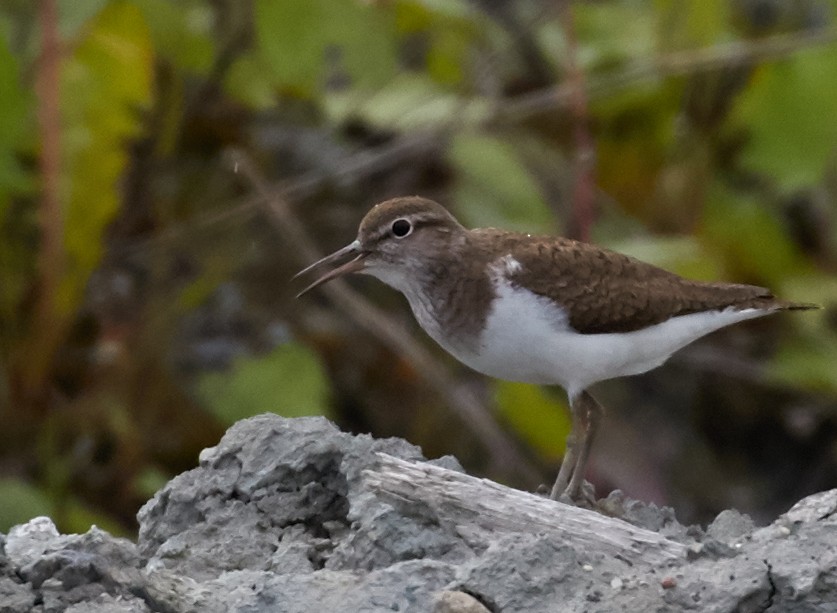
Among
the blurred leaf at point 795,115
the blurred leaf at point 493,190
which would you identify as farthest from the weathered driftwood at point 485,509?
the blurred leaf at point 795,115

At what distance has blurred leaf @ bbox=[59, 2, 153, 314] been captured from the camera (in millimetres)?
6789

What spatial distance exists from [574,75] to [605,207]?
0.91m

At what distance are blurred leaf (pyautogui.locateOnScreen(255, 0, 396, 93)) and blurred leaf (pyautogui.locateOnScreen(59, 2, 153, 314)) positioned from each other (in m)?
0.55

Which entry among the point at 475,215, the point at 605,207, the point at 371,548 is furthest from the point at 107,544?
the point at 605,207

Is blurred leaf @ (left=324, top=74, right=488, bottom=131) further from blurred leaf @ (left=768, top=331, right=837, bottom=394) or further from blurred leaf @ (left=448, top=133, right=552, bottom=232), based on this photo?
blurred leaf @ (left=768, top=331, right=837, bottom=394)

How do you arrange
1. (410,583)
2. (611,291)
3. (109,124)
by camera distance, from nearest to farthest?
(410,583)
(611,291)
(109,124)

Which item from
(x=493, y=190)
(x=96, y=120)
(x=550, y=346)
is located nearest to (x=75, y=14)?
(x=96, y=120)

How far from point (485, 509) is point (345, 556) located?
342mm

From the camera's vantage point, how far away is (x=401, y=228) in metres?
5.03

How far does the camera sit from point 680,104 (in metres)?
8.86

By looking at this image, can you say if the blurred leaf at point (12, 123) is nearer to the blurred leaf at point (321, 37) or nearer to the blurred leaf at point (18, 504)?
the blurred leaf at point (321, 37)

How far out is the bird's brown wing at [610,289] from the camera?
4910 mm

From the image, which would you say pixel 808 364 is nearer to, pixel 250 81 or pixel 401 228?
pixel 250 81

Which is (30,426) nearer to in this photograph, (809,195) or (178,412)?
(178,412)
